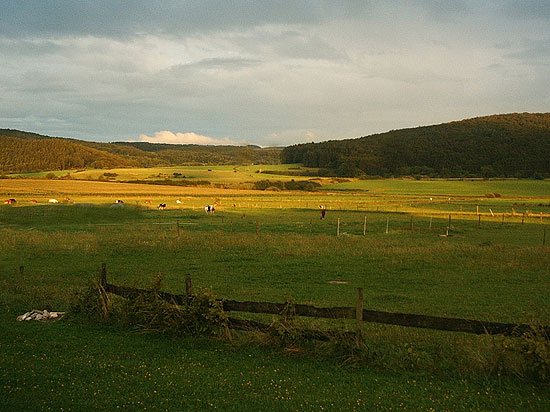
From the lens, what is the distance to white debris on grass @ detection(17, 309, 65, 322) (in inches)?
451

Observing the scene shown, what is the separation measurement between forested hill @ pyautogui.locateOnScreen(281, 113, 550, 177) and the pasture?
109m

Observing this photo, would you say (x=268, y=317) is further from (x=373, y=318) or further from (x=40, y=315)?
(x=40, y=315)

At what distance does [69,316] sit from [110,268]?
9525mm

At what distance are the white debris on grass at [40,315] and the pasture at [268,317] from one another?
453mm

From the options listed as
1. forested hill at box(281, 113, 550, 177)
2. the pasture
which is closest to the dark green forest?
forested hill at box(281, 113, 550, 177)

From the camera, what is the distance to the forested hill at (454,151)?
13741 cm

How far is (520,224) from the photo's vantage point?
4328 centimetres

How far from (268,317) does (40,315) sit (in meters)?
5.45

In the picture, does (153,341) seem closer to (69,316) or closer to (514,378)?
(69,316)

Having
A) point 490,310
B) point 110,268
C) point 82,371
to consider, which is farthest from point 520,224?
point 82,371

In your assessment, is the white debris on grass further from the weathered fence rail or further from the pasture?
the weathered fence rail

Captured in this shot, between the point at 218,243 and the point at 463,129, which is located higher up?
the point at 463,129

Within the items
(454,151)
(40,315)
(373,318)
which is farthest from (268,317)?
(454,151)

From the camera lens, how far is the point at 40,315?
11.5 m
